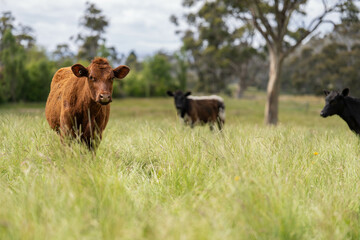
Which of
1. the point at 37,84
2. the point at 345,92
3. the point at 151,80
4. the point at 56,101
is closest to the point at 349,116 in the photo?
the point at 345,92

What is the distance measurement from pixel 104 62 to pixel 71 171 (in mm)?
2008

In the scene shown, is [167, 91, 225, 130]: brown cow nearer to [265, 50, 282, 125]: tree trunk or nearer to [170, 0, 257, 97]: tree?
[265, 50, 282, 125]: tree trunk

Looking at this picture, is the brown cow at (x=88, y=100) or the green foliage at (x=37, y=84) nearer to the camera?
the brown cow at (x=88, y=100)

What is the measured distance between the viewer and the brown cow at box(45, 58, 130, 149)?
4.29m

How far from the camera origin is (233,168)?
10.4 ft

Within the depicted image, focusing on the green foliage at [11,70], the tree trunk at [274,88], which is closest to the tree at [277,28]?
the tree trunk at [274,88]

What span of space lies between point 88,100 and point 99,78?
17.1 inches

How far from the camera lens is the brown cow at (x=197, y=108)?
11164 millimetres

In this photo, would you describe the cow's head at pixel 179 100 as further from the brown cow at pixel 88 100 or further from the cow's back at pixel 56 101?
the brown cow at pixel 88 100

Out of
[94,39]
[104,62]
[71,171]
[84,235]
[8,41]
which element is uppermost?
[94,39]

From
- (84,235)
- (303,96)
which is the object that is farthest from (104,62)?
(303,96)

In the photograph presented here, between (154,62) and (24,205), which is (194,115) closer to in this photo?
(24,205)

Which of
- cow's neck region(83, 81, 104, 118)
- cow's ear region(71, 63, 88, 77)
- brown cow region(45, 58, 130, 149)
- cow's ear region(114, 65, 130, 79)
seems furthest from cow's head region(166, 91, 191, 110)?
cow's ear region(71, 63, 88, 77)

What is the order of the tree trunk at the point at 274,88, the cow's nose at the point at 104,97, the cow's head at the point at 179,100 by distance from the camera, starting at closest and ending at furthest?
the cow's nose at the point at 104,97 < the cow's head at the point at 179,100 < the tree trunk at the point at 274,88
